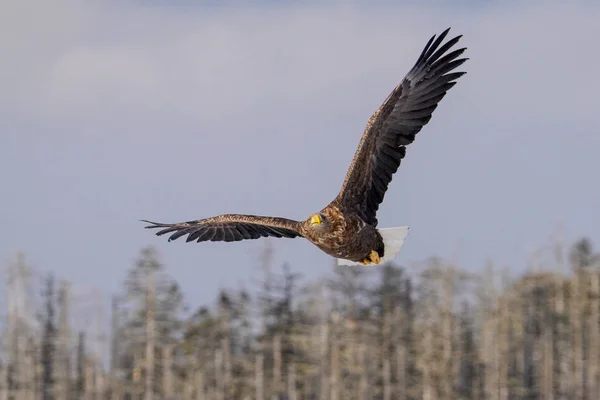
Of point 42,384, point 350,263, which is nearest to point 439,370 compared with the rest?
point 42,384

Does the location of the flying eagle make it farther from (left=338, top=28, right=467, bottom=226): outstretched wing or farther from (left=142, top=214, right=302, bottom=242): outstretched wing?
(left=142, top=214, right=302, bottom=242): outstretched wing

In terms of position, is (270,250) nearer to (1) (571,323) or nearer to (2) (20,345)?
(2) (20,345)

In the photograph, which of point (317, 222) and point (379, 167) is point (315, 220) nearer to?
point (317, 222)

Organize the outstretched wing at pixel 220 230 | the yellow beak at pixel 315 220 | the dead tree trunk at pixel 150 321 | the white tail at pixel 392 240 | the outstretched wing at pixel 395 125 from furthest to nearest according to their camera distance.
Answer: the dead tree trunk at pixel 150 321
the outstretched wing at pixel 220 230
the white tail at pixel 392 240
the outstretched wing at pixel 395 125
the yellow beak at pixel 315 220

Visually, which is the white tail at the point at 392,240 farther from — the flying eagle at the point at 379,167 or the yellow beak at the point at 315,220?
the yellow beak at the point at 315,220

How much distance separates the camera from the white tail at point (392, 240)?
17.8 m

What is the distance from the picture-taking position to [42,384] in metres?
54.8

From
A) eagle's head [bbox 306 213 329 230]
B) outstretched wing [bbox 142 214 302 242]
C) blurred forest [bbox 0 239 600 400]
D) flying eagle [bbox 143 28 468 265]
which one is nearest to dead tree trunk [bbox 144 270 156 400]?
blurred forest [bbox 0 239 600 400]

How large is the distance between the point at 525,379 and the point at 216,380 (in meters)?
12.4

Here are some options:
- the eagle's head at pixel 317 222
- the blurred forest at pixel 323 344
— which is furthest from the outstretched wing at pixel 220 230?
the blurred forest at pixel 323 344

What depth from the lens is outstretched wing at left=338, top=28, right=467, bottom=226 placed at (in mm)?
17266

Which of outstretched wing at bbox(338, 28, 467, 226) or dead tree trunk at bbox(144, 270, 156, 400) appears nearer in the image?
outstretched wing at bbox(338, 28, 467, 226)

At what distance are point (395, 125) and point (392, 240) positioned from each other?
1.36 meters

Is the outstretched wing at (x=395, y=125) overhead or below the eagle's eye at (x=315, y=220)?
overhead
